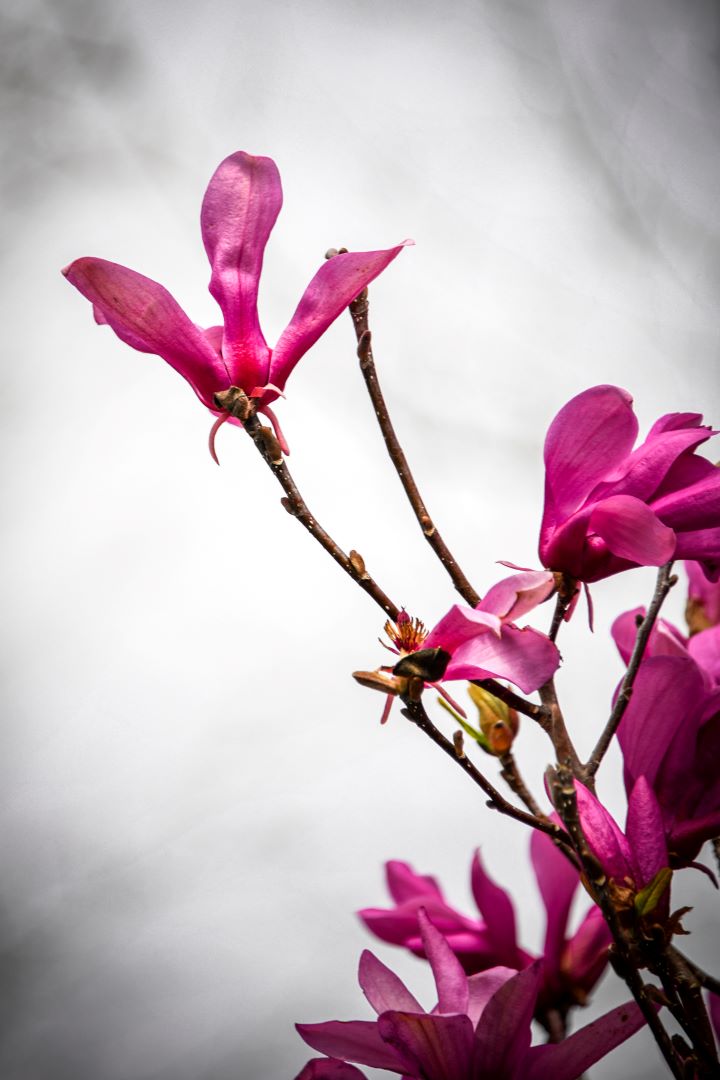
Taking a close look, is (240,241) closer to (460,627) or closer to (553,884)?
(460,627)

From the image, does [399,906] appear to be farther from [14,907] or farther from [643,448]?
[14,907]

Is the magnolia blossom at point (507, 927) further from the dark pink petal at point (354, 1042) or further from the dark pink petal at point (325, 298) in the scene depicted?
the dark pink petal at point (325, 298)

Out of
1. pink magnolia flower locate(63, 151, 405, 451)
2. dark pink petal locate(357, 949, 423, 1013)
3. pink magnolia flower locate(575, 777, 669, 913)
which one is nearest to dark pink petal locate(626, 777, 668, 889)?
pink magnolia flower locate(575, 777, 669, 913)

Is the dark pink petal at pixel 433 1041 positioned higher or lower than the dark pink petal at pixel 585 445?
lower

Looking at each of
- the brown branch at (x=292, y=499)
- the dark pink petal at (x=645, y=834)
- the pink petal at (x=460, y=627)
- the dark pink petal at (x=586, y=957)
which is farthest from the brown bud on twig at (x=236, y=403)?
the dark pink petal at (x=586, y=957)

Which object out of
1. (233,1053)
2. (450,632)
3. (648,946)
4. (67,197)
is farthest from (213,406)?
(67,197)

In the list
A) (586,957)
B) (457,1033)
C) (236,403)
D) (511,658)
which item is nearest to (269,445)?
(236,403)
